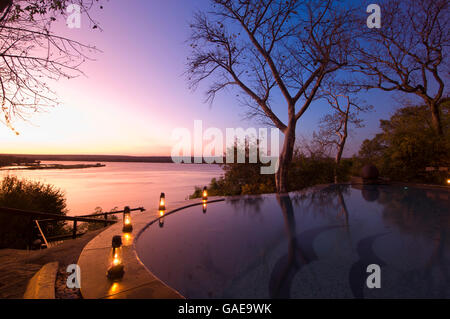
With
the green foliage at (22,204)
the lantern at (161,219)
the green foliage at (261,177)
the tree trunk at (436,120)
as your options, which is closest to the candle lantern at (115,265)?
the lantern at (161,219)

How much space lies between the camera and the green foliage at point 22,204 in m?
9.81

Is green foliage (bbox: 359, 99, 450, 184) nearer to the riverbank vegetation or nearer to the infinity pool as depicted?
the riverbank vegetation

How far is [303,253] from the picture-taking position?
4324mm

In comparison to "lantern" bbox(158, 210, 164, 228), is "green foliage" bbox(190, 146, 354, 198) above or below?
above

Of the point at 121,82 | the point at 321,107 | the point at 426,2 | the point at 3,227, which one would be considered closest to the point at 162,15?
the point at 121,82

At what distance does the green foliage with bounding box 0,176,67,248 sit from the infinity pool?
7178mm

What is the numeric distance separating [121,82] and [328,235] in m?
15.1

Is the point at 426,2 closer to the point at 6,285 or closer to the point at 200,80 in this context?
the point at 200,80

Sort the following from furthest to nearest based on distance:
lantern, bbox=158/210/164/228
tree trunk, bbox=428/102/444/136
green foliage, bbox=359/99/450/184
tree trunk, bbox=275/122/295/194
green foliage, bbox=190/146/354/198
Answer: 1. tree trunk, bbox=428/102/444/136
2. green foliage, bbox=190/146/354/198
3. green foliage, bbox=359/99/450/184
4. tree trunk, bbox=275/122/295/194
5. lantern, bbox=158/210/164/228

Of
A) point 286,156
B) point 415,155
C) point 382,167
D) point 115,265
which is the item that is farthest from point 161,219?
point 382,167

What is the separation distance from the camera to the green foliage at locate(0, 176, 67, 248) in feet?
32.2

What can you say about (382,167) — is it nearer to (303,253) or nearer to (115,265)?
(303,253)

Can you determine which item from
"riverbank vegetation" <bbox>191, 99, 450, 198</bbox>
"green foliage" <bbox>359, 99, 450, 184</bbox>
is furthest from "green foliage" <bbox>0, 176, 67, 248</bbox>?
"green foliage" <bbox>359, 99, 450, 184</bbox>

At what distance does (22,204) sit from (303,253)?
1274 centimetres
